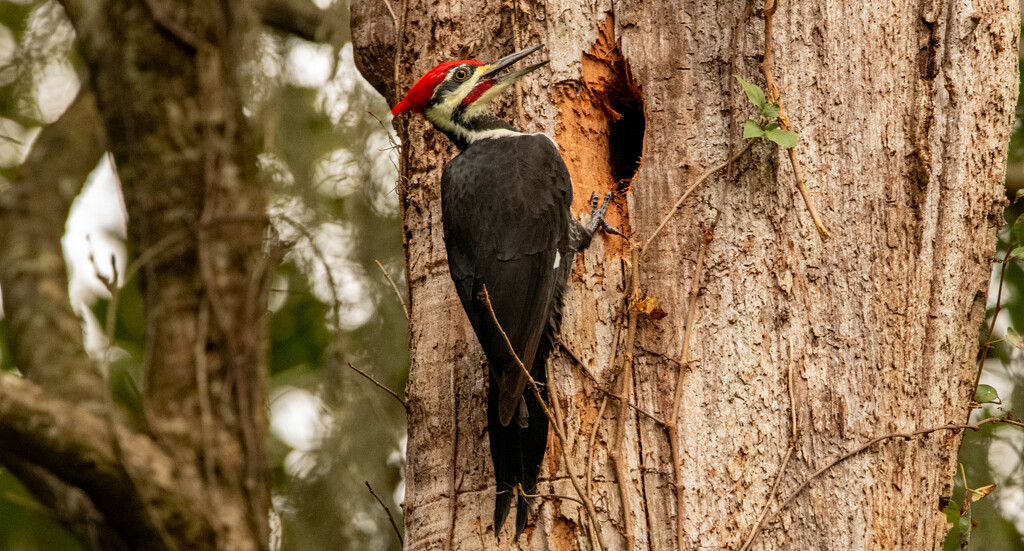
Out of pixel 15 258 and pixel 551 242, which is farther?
pixel 15 258

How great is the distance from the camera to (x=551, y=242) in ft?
9.08

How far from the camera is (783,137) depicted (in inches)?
96.0

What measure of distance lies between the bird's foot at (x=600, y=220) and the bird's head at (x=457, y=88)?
0.47 meters

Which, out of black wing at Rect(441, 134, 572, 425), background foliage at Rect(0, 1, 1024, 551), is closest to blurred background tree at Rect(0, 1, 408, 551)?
background foliage at Rect(0, 1, 1024, 551)

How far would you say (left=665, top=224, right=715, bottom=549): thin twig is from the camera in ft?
7.64

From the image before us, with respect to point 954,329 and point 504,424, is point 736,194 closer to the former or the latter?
point 954,329

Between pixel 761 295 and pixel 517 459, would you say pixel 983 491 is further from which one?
pixel 517 459

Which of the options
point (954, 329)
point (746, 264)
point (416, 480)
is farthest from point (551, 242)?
point (954, 329)

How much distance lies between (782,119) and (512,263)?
880mm

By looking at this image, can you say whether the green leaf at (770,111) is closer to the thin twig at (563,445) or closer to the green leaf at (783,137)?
the green leaf at (783,137)

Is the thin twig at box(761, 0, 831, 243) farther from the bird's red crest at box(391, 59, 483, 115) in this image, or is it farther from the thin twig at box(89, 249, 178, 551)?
the thin twig at box(89, 249, 178, 551)

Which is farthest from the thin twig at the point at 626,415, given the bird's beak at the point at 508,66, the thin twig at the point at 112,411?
the thin twig at the point at 112,411

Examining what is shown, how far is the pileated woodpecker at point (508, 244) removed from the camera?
244 centimetres

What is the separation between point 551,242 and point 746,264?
23.2 inches
